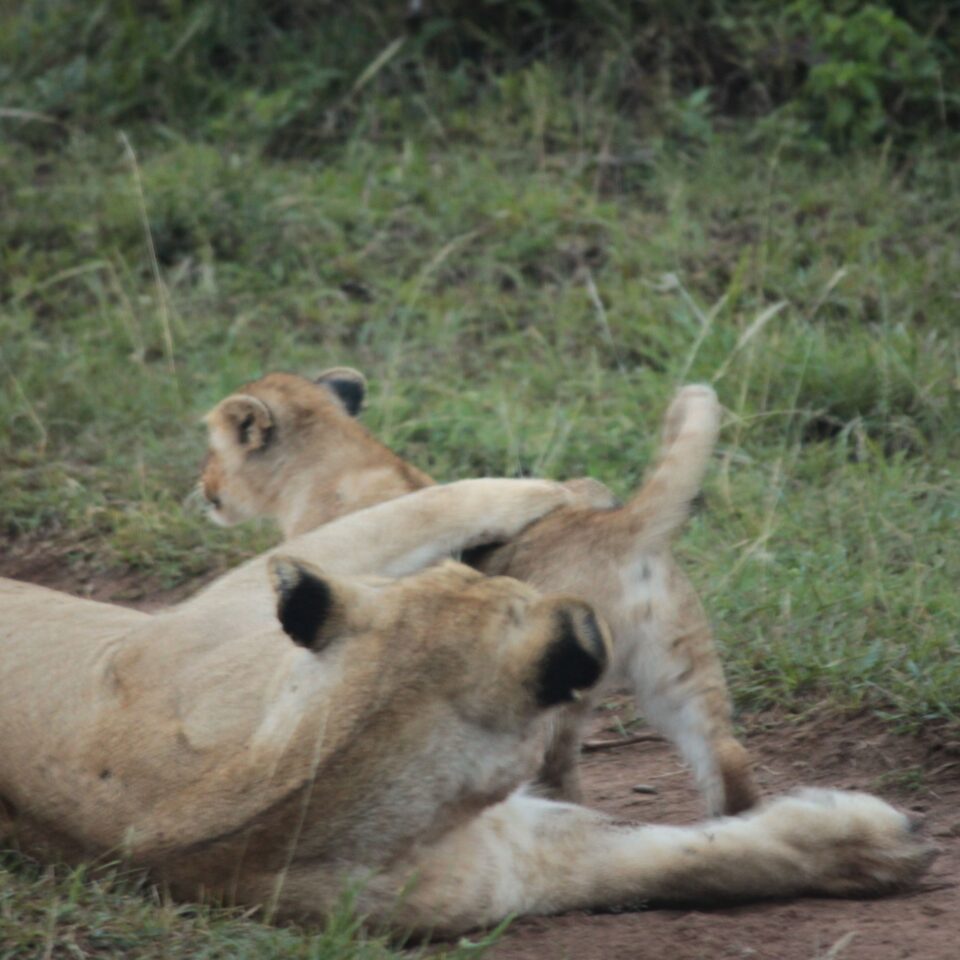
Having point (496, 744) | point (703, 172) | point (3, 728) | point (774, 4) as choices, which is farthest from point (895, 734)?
point (774, 4)

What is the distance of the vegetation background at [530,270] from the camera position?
16.5ft

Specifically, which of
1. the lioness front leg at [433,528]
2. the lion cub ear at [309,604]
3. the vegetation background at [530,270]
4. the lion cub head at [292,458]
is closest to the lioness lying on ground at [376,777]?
the lion cub ear at [309,604]

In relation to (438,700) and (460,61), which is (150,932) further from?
(460,61)

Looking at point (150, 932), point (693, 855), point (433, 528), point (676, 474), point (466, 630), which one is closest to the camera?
point (150, 932)

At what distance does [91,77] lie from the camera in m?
8.07

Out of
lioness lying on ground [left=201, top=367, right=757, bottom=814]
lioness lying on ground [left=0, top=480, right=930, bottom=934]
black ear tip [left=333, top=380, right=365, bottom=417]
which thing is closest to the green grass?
lioness lying on ground [left=0, top=480, right=930, bottom=934]

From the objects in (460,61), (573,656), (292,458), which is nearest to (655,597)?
(573,656)

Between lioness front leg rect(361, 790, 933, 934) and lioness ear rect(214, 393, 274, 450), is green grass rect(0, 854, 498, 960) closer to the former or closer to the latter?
lioness front leg rect(361, 790, 933, 934)

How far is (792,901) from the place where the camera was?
3252mm

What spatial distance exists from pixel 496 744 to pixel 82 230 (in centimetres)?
460

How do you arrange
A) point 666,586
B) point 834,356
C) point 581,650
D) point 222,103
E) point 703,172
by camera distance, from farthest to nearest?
point 222,103 → point 703,172 → point 834,356 → point 666,586 → point 581,650

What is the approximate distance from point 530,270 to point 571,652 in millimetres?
4034

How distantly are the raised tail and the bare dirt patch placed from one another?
0.69 meters

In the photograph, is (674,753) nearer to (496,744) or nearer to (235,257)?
(496,744)
